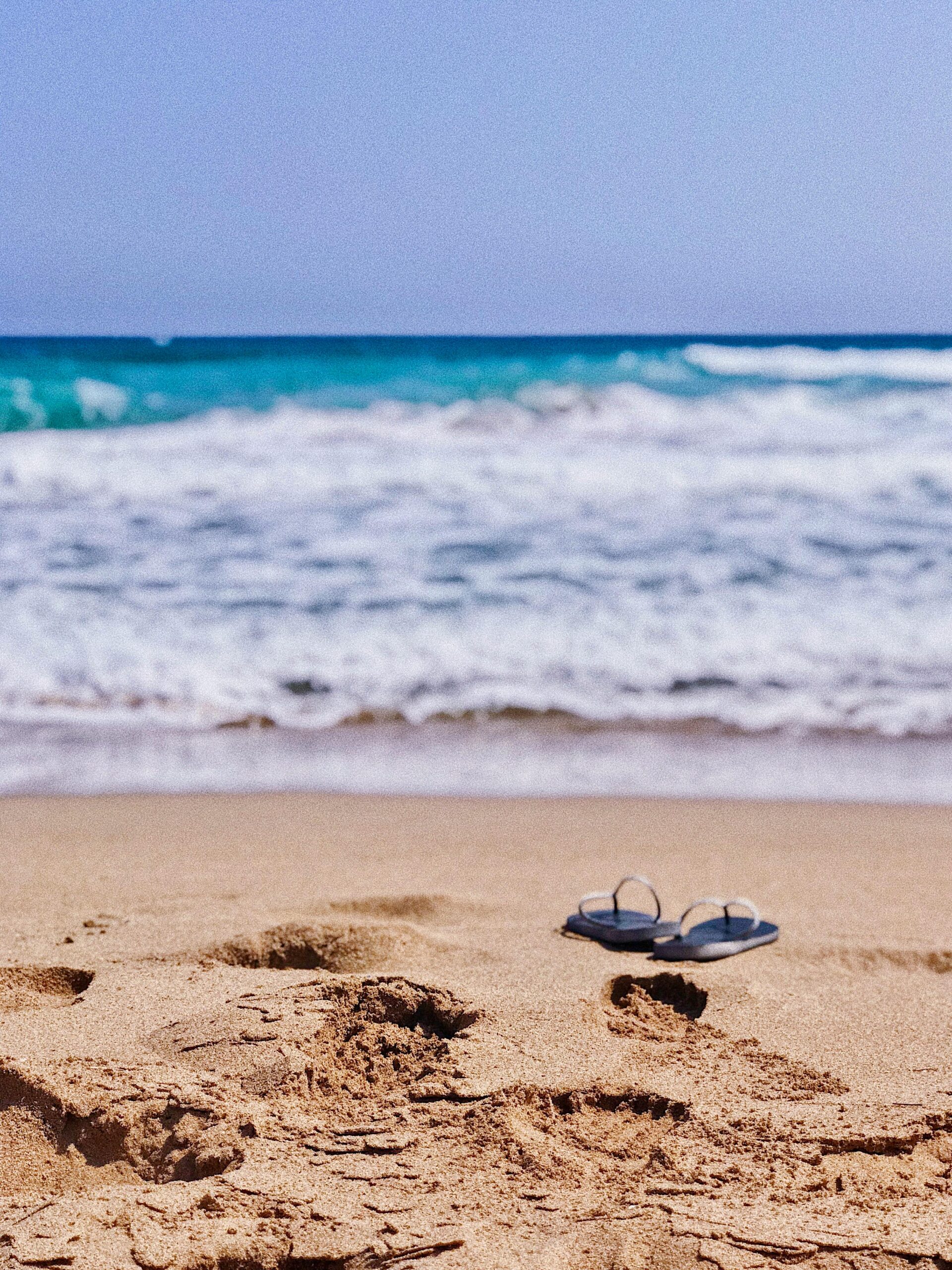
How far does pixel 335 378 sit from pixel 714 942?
14532mm

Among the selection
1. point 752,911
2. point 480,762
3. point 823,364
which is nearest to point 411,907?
point 752,911

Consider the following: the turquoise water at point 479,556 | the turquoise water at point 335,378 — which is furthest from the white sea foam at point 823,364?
the turquoise water at point 479,556

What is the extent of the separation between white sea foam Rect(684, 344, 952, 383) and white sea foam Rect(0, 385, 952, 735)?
18.1 ft

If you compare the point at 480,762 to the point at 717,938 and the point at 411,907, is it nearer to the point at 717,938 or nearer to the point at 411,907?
the point at 411,907

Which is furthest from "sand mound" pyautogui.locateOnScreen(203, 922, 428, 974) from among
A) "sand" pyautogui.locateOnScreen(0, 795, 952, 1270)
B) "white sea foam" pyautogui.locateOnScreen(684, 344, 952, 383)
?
"white sea foam" pyautogui.locateOnScreen(684, 344, 952, 383)

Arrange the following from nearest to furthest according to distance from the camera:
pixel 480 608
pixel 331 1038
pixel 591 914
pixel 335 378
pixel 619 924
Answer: pixel 331 1038, pixel 619 924, pixel 591 914, pixel 480 608, pixel 335 378

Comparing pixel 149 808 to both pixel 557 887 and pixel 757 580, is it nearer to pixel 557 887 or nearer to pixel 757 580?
pixel 557 887

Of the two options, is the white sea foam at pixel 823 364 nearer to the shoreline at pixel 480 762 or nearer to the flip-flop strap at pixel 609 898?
the shoreline at pixel 480 762

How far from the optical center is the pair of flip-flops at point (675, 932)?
219 cm

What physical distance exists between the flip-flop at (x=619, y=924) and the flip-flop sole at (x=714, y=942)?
1.2 inches

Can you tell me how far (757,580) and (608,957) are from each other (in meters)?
3.97

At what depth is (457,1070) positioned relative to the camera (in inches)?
66.6

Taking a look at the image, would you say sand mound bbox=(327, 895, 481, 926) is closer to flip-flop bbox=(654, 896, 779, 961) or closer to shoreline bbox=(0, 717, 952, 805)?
flip-flop bbox=(654, 896, 779, 961)

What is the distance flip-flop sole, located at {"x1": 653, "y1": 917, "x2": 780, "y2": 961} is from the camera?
2180 mm
